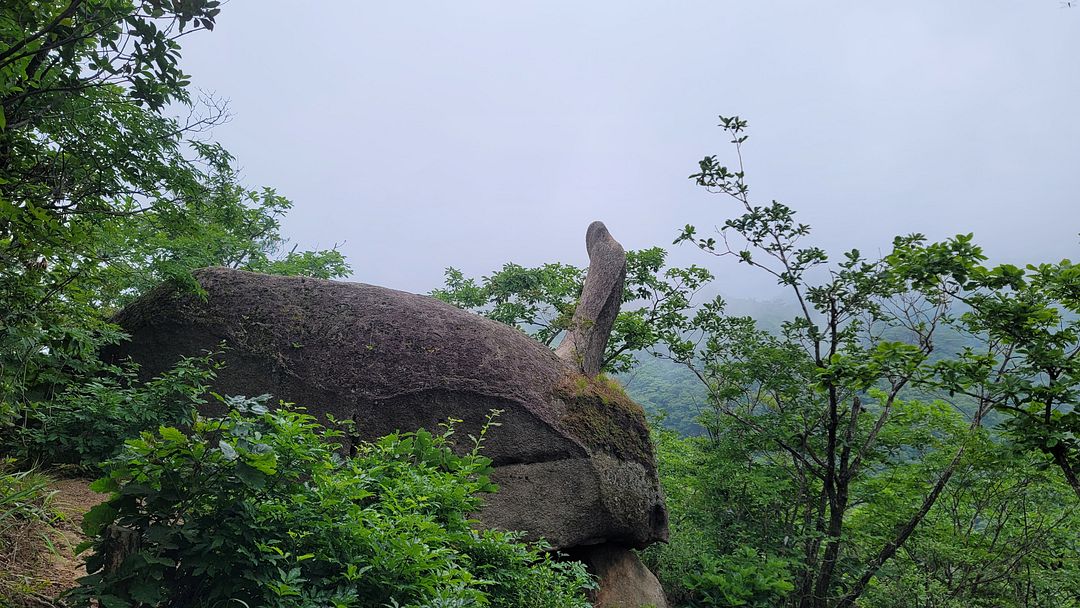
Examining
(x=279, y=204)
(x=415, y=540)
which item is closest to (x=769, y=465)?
(x=415, y=540)

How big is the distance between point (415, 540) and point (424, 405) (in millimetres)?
3947

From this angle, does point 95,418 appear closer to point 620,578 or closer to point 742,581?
point 620,578

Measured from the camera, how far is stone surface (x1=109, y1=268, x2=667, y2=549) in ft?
21.5

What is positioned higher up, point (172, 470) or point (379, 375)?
point (379, 375)

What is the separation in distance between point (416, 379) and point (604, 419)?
237 cm

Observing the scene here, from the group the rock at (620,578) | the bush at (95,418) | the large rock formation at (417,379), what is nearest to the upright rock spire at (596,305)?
the large rock formation at (417,379)

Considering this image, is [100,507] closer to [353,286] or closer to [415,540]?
[415,540]

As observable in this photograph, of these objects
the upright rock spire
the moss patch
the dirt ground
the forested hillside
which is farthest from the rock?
the dirt ground

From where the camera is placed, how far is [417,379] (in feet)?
22.2

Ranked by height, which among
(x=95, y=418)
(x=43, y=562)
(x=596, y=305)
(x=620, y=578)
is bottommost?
(x=43, y=562)

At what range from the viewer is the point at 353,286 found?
754 centimetres

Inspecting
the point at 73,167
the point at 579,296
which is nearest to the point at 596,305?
the point at 579,296

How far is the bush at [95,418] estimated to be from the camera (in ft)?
15.8

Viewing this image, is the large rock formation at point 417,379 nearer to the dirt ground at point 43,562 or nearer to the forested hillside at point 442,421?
the forested hillside at point 442,421
